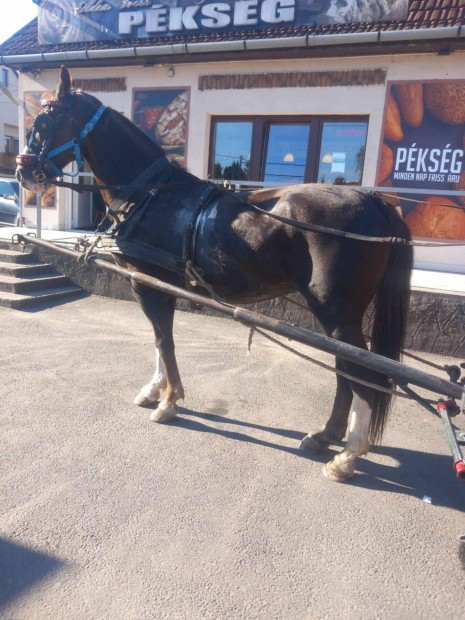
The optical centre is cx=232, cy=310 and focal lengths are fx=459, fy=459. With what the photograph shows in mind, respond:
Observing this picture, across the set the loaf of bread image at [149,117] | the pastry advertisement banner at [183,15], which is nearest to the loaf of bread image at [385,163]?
the pastry advertisement banner at [183,15]

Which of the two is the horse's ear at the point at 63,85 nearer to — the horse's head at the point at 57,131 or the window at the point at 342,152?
the horse's head at the point at 57,131

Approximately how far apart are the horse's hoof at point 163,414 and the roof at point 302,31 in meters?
6.18

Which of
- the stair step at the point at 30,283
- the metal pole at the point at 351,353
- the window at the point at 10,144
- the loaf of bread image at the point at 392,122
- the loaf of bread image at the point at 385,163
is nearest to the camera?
the metal pole at the point at 351,353

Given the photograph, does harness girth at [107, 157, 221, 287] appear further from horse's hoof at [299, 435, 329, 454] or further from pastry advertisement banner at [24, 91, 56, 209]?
pastry advertisement banner at [24, 91, 56, 209]

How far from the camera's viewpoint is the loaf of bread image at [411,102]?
693 centimetres

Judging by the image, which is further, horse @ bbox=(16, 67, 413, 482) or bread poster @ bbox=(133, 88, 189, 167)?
bread poster @ bbox=(133, 88, 189, 167)

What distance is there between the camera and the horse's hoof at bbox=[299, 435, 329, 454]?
310cm

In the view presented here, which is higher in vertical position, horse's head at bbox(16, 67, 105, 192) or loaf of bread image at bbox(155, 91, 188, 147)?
loaf of bread image at bbox(155, 91, 188, 147)

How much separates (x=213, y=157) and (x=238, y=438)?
658 cm

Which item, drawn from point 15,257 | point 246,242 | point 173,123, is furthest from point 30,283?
point 246,242

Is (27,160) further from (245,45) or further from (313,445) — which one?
(245,45)

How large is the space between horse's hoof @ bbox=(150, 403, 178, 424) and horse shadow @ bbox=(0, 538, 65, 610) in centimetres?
138

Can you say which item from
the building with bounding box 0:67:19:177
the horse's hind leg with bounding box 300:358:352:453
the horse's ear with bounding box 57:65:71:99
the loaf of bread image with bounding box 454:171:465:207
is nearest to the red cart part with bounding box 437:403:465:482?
the horse's hind leg with bounding box 300:358:352:453

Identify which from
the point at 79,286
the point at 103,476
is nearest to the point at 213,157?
the point at 79,286
